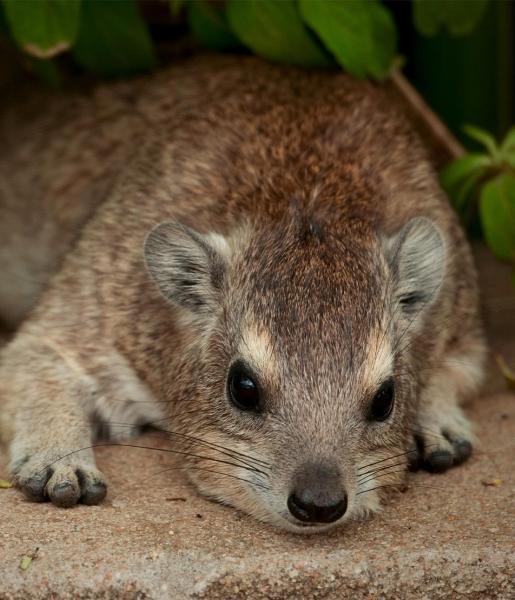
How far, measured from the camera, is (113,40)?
23.5ft

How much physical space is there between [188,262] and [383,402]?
3.85 ft

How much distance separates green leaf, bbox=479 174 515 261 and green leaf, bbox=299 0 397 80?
106cm

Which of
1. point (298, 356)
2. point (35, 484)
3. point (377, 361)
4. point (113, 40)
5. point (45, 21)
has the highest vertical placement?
point (45, 21)

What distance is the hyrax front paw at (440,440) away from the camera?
5574mm

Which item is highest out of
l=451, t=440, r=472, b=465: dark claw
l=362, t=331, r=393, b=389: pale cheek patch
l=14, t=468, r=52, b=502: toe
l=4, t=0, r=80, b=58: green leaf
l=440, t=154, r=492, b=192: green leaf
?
l=4, t=0, r=80, b=58: green leaf

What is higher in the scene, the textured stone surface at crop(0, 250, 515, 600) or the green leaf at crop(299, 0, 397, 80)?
the green leaf at crop(299, 0, 397, 80)

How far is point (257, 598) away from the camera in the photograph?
4.39m

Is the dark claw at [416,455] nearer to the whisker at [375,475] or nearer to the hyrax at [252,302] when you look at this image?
the hyrax at [252,302]

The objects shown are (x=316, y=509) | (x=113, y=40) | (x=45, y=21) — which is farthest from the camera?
(x=113, y=40)

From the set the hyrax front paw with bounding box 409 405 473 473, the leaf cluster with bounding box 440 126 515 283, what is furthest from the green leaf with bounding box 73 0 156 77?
the hyrax front paw with bounding box 409 405 473 473

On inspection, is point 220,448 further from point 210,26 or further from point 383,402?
point 210,26

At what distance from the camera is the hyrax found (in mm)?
4801

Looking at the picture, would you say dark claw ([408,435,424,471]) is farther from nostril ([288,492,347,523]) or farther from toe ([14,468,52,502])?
toe ([14,468,52,502])

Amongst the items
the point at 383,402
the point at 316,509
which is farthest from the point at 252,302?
the point at 316,509
